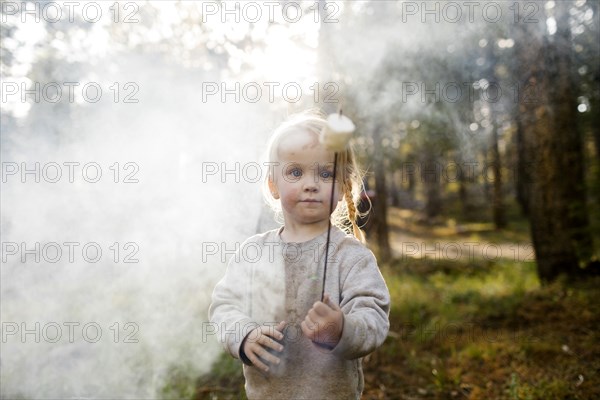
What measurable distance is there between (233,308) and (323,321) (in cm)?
53

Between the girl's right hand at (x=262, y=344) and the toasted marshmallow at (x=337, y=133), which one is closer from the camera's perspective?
the toasted marshmallow at (x=337, y=133)

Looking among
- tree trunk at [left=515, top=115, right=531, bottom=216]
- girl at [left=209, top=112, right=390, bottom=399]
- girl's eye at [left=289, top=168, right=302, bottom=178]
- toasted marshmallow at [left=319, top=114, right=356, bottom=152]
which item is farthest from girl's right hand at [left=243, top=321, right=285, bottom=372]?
tree trunk at [left=515, top=115, right=531, bottom=216]

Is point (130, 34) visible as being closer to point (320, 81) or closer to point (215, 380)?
point (320, 81)

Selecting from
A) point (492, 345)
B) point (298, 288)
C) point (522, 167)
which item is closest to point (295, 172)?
point (298, 288)

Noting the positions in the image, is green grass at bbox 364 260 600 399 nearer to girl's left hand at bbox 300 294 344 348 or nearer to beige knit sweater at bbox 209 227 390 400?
beige knit sweater at bbox 209 227 390 400

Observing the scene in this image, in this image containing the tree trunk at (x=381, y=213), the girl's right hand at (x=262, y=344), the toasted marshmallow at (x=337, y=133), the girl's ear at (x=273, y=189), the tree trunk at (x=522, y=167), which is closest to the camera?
the toasted marshmallow at (x=337, y=133)

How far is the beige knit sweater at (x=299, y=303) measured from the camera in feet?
5.09

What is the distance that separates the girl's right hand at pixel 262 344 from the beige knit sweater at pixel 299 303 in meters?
0.04

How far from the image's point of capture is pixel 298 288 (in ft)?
5.42

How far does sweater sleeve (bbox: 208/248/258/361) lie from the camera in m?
1.55

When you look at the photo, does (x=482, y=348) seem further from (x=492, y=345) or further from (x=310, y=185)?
(x=310, y=185)

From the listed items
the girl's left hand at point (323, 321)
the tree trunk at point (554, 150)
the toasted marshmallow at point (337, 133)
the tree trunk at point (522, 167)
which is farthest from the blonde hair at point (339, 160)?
the tree trunk at point (522, 167)

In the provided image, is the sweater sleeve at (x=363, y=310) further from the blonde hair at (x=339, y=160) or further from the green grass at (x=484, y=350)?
the green grass at (x=484, y=350)

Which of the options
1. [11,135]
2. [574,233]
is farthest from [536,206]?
[11,135]
